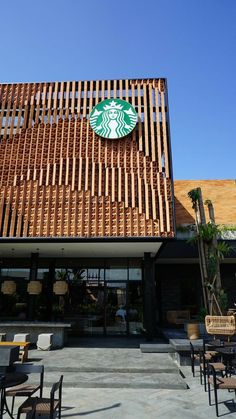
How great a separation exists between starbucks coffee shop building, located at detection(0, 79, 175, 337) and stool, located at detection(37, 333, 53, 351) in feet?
5.56

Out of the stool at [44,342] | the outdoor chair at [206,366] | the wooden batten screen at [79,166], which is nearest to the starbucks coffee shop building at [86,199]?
the wooden batten screen at [79,166]

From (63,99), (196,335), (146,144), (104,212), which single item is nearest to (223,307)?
(196,335)

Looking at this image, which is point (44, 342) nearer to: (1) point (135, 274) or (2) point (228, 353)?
(1) point (135, 274)

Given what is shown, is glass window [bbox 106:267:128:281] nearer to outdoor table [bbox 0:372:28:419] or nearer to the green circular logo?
the green circular logo

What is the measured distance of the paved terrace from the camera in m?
5.61

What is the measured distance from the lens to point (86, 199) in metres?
11.6

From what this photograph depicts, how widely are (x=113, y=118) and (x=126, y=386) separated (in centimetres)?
943

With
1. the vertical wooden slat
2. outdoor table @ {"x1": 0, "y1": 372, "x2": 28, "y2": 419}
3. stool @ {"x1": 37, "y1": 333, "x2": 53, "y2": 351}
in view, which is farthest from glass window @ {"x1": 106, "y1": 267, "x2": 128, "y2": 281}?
outdoor table @ {"x1": 0, "y1": 372, "x2": 28, "y2": 419}

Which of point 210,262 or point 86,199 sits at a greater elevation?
point 86,199

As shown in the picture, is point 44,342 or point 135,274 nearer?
point 44,342

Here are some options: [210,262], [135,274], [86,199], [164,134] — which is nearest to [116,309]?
[135,274]

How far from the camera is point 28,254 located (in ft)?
47.0

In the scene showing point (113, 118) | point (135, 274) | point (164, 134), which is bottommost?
point (135, 274)

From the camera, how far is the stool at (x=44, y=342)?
11.0 m
